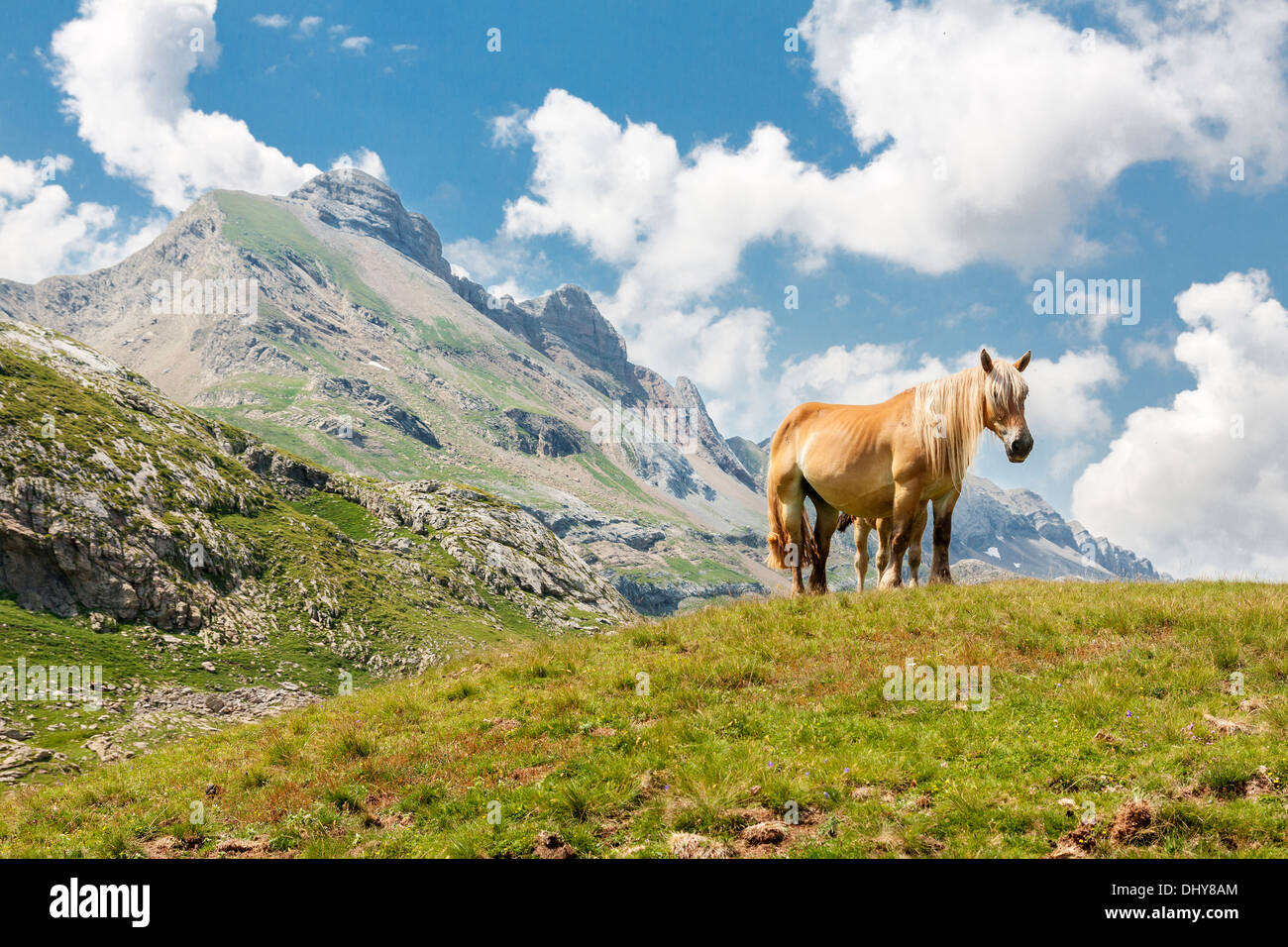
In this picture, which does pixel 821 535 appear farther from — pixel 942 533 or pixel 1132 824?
pixel 1132 824

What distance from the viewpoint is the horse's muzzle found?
12664 mm

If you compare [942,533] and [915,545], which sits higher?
[942,533]

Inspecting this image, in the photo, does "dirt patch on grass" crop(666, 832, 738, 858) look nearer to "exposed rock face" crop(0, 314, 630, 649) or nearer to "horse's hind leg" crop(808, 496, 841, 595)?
"horse's hind leg" crop(808, 496, 841, 595)

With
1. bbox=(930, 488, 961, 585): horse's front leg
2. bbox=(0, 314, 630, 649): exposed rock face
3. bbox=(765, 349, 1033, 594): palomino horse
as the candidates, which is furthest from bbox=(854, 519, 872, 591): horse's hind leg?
bbox=(0, 314, 630, 649): exposed rock face

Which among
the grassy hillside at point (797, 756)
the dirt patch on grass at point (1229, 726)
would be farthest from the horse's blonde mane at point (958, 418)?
the dirt patch on grass at point (1229, 726)

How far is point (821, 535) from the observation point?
1638cm

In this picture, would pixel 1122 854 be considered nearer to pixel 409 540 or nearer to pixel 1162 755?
pixel 1162 755

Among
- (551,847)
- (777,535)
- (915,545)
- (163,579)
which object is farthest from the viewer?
(163,579)

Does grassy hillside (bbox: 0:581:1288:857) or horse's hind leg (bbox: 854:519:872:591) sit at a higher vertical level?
horse's hind leg (bbox: 854:519:872:591)

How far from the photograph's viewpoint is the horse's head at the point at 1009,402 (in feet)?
41.9

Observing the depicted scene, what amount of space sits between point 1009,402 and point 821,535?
17.4ft

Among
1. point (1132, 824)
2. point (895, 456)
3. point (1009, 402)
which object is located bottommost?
point (1132, 824)

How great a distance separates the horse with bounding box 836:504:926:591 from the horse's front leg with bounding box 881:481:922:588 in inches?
8.2

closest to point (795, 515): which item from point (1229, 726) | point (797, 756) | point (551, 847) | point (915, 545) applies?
point (915, 545)
